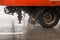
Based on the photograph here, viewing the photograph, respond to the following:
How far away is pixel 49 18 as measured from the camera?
10227 mm

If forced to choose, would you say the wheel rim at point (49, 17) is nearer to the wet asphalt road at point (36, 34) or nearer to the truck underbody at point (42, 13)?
the truck underbody at point (42, 13)

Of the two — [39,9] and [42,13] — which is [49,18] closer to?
[42,13]

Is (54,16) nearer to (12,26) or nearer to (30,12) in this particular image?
(30,12)

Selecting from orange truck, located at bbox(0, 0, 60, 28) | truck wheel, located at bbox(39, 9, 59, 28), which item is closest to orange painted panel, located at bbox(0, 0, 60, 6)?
orange truck, located at bbox(0, 0, 60, 28)

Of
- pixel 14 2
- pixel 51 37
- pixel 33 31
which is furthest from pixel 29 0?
pixel 51 37

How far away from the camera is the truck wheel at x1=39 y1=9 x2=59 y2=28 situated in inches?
399

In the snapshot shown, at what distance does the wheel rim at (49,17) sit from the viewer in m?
10.2

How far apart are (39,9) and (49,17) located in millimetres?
606

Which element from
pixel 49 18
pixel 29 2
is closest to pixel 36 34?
pixel 29 2

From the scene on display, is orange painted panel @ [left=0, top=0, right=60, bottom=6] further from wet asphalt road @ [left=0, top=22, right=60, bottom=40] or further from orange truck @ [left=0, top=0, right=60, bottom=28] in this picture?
wet asphalt road @ [left=0, top=22, right=60, bottom=40]

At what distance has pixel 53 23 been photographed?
10.2 metres

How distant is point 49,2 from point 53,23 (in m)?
1.13

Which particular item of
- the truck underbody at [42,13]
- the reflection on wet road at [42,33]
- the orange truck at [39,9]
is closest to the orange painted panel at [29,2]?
the orange truck at [39,9]

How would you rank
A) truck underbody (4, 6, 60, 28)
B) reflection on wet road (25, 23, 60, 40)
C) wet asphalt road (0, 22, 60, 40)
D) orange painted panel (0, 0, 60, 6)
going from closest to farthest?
wet asphalt road (0, 22, 60, 40)
reflection on wet road (25, 23, 60, 40)
orange painted panel (0, 0, 60, 6)
truck underbody (4, 6, 60, 28)
